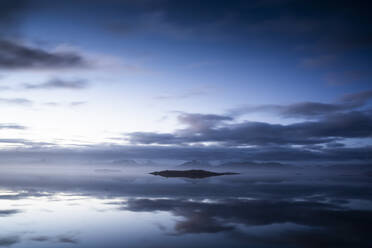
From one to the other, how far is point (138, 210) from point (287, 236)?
22.0 meters

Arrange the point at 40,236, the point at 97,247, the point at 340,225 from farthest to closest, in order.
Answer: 1. the point at 340,225
2. the point at 40,236
3. the point at 97,247

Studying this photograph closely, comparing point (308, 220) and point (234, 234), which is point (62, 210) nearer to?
point (234, 234)

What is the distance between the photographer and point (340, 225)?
30594mm

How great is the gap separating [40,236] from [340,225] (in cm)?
3087

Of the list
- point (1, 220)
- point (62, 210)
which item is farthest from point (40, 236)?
point (62, 210)

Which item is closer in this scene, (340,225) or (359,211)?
(340,225)

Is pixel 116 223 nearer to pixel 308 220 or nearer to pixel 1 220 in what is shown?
pixel 1 220

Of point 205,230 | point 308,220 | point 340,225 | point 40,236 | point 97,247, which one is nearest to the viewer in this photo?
point 97,247

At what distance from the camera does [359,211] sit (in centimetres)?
4066

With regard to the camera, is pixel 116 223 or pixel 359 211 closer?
pixel 116 223

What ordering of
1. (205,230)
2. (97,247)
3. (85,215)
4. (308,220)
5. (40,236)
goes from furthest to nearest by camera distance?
(85,215), (308,220), (205,230), (40,236), (97,247)

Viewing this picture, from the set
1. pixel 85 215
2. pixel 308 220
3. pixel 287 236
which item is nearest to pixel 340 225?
pixel 308 220

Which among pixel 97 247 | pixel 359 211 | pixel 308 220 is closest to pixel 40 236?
pixel 97 247

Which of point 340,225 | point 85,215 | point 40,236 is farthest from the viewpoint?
point 85,215
